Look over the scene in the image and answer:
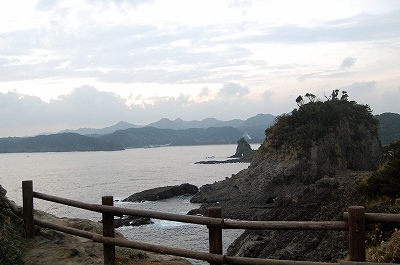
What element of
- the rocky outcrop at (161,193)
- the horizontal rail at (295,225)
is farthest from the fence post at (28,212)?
the rocky outcrop at (161,193)

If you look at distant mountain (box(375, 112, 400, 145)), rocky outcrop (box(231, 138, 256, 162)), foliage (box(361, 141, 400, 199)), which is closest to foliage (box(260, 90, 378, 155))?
foliage (box(361, 141, 400, 199))

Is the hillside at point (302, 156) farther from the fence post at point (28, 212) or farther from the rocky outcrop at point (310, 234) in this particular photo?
the fence post at point (28, 212)

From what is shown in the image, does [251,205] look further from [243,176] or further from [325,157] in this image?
[325,157]

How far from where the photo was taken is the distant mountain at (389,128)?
107 m

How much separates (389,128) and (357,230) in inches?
4722

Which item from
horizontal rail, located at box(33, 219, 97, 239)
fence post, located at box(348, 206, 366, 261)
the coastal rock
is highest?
fence post, located at box(348, 206, 366, 261)

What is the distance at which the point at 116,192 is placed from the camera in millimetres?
→ 67938

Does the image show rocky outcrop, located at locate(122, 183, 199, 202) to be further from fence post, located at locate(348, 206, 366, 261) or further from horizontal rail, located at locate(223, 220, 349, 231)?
fence post, located at locate(348, 206, 366, 261)

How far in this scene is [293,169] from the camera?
4878cm

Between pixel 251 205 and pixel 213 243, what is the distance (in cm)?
3922

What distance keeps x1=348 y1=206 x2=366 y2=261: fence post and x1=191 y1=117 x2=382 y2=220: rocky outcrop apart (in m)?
36.9

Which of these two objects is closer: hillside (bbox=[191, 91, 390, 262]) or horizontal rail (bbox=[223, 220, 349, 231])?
horizontal rail (bbox=[223, 220, 349, 231])

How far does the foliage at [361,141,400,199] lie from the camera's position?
16578 millimetres

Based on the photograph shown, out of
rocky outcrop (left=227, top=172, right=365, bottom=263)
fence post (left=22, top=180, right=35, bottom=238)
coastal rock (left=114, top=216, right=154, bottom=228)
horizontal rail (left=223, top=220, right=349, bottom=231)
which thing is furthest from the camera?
coastal rock (left=114, top=216, right=154, bottom=228)
